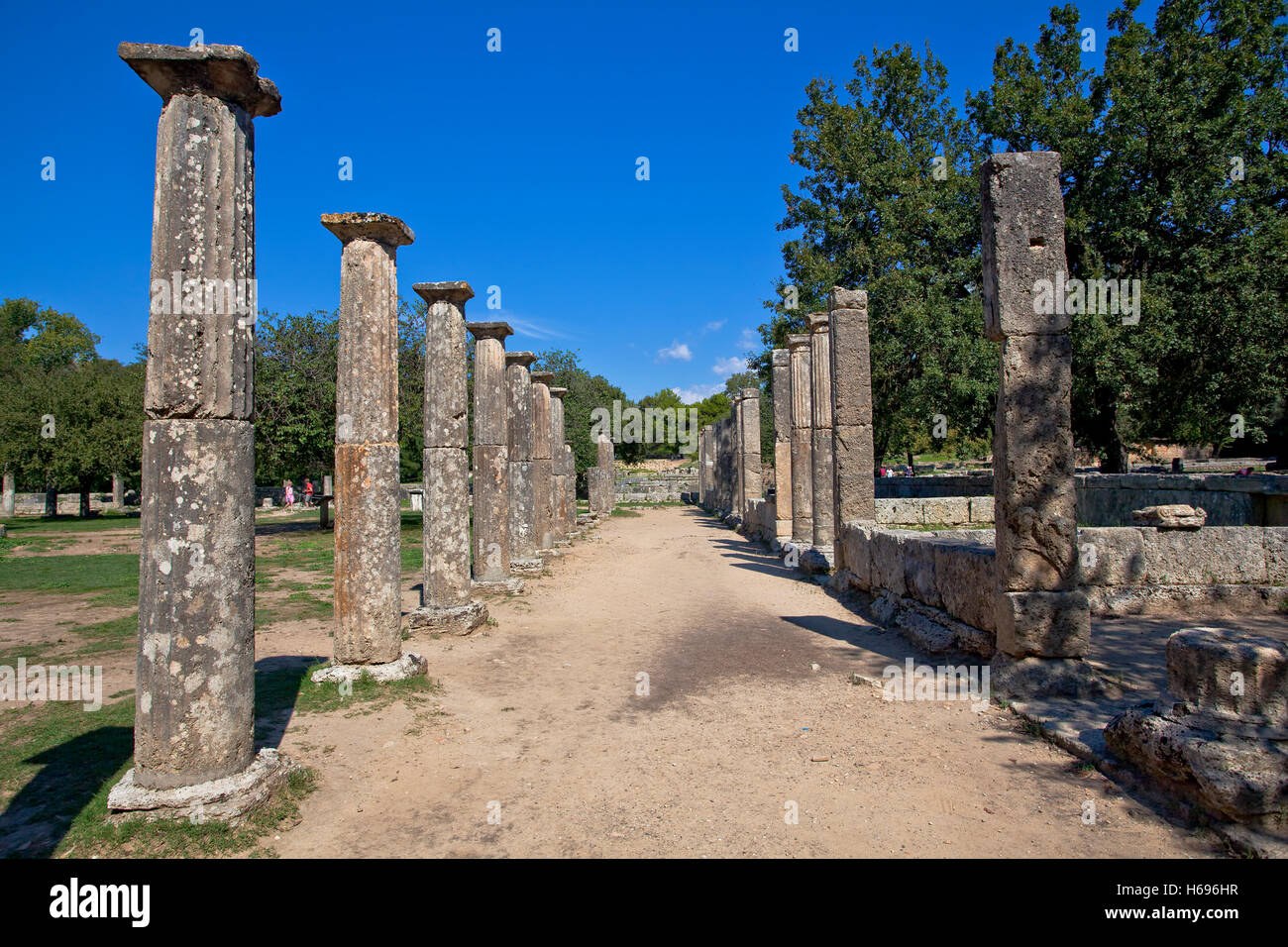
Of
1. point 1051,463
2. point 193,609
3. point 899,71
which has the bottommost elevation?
point 193,609

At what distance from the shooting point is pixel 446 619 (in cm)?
885

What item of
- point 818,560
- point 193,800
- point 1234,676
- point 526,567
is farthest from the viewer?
point 526,567

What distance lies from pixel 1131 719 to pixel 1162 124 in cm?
1843

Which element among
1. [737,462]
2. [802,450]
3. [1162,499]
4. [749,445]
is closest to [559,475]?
[802,450]

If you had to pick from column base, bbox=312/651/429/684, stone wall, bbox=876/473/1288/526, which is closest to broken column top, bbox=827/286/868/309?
stone wall, bbox=876/473/1288/526

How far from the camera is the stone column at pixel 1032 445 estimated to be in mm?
5895

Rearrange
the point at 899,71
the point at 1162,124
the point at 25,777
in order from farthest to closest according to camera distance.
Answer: the point at 899,71, the point at 1162,124, the point at 25,777

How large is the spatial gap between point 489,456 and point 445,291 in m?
2.98

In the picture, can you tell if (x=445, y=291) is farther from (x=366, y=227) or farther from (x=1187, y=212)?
(x=1187, y=212)

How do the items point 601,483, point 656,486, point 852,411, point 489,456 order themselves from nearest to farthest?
Answer: 1. point 489,456
2. point 852,411
3. point 601,483
4. point 656,486

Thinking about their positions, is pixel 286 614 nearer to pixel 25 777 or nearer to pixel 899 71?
pixel 25 777

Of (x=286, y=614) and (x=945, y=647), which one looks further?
(x=286, y=614)
